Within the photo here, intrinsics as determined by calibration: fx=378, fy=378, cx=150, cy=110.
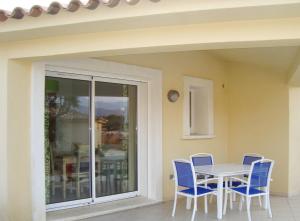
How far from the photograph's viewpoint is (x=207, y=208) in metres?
7.57

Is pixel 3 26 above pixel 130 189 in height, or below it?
above

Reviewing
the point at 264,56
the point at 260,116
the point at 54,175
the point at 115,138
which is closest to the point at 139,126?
the point at 115,138

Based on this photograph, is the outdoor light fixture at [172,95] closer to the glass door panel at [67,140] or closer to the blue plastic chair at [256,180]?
the glass door panel at [67,140]

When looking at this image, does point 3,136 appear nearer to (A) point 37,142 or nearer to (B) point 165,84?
(A) point 37,142

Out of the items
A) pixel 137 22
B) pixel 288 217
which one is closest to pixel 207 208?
pixel 288 217

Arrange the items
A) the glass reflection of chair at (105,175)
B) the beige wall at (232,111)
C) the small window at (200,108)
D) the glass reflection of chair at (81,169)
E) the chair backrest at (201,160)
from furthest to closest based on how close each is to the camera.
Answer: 1. the small window at (200,108)
2. the beige wall at (232,111)
3. the chair backrest at (201,160)
4. the glass reflection of chair at (105,175)
5. the glass reflection of chair at (81,169)

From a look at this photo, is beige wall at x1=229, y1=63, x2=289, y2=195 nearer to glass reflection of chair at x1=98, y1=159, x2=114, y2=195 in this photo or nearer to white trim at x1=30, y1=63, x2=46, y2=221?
glass reflection of chair at x1=98, y1=159, x2=114, y2=195

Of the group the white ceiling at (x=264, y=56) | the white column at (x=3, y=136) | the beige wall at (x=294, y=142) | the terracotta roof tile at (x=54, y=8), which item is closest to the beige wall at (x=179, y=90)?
the white ceiling at (x=264, y=56)

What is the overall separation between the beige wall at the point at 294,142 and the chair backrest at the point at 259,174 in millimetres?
2550

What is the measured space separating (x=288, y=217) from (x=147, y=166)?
3.00m

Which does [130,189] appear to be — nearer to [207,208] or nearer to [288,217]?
[207,208]

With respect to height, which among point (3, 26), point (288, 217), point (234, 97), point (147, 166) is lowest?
point (288, 217)

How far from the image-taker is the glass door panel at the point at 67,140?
6.84 meters

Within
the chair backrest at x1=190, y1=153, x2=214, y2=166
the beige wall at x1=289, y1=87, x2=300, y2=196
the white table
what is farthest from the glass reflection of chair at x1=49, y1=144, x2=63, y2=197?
the beige wall at x1=289, y1=87, x2=300, y2=196
